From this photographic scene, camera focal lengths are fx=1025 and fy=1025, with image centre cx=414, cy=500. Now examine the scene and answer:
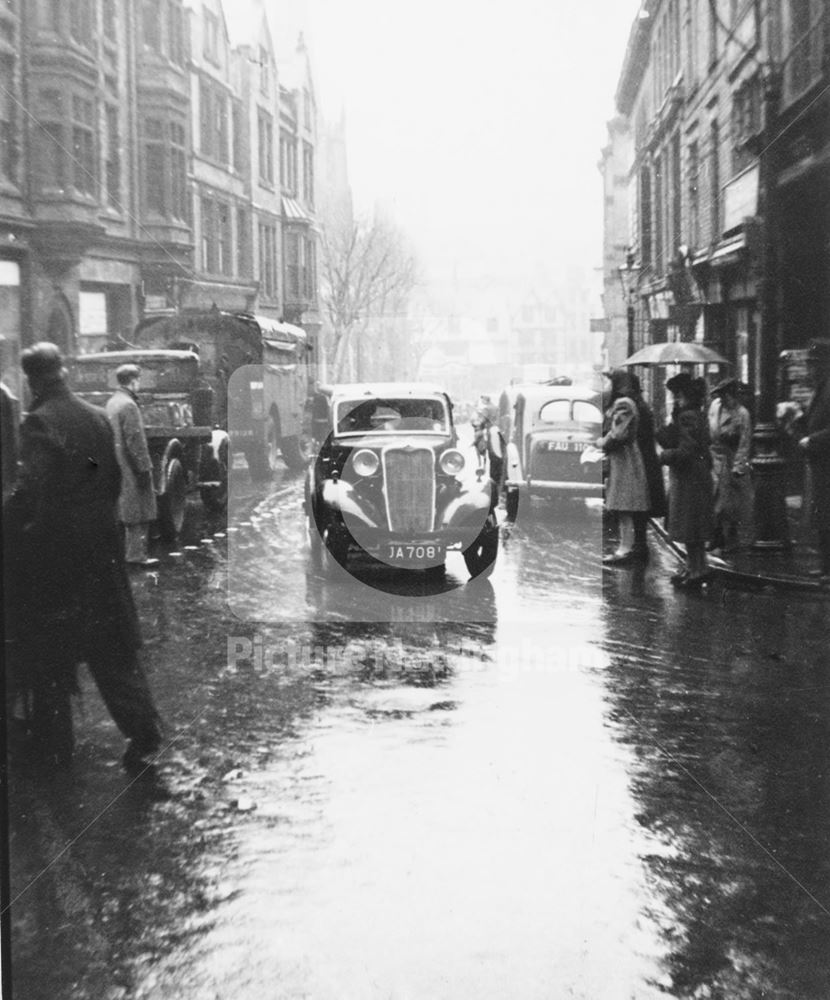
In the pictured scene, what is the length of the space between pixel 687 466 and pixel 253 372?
117 cm

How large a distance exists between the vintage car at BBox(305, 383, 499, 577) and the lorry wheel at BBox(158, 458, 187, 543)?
355mm

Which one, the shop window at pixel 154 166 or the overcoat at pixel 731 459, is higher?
the shop window at pixel 154 166

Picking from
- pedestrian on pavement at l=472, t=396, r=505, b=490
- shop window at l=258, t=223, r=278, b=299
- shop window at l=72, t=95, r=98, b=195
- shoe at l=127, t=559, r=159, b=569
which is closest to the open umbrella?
pedestrian on pavement at l=472, t=396, r=505, b=490

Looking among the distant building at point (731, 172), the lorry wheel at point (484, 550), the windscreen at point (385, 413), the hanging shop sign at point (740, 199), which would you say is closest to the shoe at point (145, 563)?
the windscreen at point (385, 413)

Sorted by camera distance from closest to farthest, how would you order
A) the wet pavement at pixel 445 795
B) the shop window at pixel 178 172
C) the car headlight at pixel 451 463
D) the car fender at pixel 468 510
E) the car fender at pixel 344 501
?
1. the wet pavement at pixel 445 795
2. the shop window at pixel 178 172
3. the car fender at pixel 344 501
4. the car fender at pixel 468 510
5. the car headlight at pixel 451 463

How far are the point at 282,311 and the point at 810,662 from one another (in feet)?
5.43

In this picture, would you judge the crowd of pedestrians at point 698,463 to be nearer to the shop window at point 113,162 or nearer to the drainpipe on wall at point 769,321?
the drainpipe on wall at point 769,321

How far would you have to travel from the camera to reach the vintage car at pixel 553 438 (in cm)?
268

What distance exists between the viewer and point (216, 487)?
104 inches

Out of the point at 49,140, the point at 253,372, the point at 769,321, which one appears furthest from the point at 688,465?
the point at 49,140

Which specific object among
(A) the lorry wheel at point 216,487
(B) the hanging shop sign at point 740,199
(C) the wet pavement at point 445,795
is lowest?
(C) the wet pavement at point 445,795

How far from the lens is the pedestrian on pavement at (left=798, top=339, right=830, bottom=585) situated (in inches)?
94.0

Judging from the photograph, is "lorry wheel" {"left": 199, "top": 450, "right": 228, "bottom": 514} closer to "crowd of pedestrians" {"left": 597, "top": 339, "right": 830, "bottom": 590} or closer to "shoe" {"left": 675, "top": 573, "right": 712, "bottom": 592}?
"crowd of pedestrians" {"left": 597, "top": 339, "right": 830, "bottom": 590}

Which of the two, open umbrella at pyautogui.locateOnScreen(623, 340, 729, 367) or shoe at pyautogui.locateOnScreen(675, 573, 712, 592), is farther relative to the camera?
shoe at pyautogui.locateOnScreen(675, 573, 712, 592)
